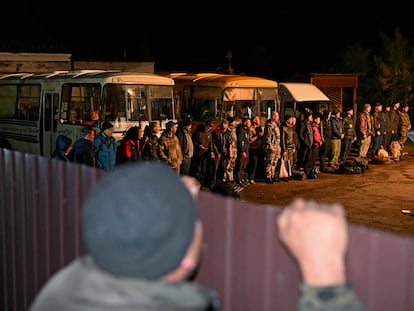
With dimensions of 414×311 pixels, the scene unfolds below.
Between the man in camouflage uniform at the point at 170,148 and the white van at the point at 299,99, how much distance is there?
24.7 feet

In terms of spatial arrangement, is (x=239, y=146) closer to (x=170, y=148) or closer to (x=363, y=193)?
(x=170, y=148)

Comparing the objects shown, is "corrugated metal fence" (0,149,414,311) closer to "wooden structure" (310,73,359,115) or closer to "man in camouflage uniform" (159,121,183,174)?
"man in camouflage uniform" (159,121,183,174)

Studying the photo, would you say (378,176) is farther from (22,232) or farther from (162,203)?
(162,203)

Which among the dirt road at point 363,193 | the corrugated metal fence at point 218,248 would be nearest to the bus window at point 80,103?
the dirt road at point 363,193

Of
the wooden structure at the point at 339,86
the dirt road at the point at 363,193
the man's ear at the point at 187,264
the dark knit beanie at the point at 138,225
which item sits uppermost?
the wooden structure at the point at 339,86

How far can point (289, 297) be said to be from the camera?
96.3 inches

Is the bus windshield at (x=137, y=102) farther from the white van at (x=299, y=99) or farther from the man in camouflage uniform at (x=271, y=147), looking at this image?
the white van at (x=299, y=99)

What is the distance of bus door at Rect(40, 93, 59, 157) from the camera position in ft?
56.9

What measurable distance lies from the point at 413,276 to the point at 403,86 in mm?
30556

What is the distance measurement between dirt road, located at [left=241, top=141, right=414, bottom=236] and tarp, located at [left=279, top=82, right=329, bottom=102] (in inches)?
130

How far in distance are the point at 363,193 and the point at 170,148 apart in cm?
474

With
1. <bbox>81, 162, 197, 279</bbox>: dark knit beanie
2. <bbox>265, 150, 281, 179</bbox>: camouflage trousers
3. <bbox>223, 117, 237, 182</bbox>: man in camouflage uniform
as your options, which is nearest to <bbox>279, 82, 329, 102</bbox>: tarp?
<bbox>265, 150, 281, 179</bbox>: camouflage trousers

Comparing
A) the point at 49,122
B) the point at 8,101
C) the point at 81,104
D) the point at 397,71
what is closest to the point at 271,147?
the point at 81,104

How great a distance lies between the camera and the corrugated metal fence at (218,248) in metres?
2.13
